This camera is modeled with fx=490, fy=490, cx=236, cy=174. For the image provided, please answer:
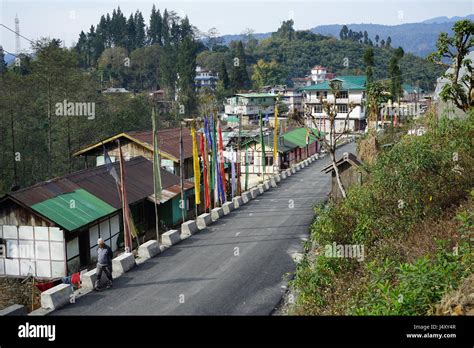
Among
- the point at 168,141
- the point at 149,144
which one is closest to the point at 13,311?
the point at 149,144

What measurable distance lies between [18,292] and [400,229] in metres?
15.7

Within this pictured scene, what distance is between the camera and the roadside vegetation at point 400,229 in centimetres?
915

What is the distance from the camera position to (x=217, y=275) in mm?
15453

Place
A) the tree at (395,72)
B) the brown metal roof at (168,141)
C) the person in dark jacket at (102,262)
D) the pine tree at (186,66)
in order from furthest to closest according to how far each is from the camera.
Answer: the pine tree at (186,66) < the tree at (395,72) < the brown metal roof at (168,141) < the person in dark jacket at (102,262)

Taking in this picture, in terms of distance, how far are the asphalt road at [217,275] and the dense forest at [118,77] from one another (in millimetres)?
22299

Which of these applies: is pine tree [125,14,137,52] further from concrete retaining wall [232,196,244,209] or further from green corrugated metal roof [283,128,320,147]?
concrete retaining wall [232,196,244,209]

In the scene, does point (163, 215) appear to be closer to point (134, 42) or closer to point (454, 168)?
point (454, 168)

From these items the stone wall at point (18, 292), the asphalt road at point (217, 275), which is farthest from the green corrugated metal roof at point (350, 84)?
the stone wall at point (18, 292)

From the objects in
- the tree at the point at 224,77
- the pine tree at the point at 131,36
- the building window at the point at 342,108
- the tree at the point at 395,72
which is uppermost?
the pine tree at the point at 131,36

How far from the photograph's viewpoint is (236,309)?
495 inches

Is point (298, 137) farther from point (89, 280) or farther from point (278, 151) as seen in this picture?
point (89, 280)

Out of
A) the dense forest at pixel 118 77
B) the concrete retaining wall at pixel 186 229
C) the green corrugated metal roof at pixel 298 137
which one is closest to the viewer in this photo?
the concrete retaining wall at pixel 186 229

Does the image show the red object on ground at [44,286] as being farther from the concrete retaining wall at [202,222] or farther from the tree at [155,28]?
the tree at [155,28]
